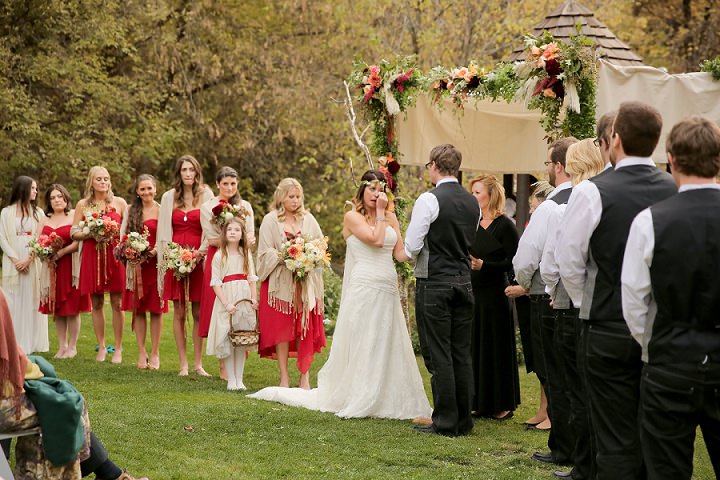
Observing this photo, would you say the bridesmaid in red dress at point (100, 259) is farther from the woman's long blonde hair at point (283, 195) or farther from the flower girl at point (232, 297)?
the woman's long blonde hair at point (283, 195)

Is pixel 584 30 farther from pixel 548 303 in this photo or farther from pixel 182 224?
pixel 548 303

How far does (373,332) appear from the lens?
8.65 metres

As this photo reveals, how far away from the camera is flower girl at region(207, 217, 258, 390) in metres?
9.80

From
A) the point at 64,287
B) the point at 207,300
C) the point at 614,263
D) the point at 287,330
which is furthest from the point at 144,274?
the point at 614,263

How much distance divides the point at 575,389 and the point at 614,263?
62.8 inches

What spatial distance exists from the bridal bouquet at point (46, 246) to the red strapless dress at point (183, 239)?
1658 mm

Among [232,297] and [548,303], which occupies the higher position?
[548,303]

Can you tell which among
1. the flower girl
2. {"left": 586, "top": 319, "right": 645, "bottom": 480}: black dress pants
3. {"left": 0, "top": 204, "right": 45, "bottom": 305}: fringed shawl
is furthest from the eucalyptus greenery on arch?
{"left": 0, "top": 204, "right": 45, "bottom": 305}: fringed shawl

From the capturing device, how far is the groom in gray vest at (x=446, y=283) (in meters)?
7.66

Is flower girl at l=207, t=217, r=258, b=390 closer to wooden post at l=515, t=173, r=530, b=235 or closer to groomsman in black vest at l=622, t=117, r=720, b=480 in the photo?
wooden post at l=515, t=173, r=530, b=235

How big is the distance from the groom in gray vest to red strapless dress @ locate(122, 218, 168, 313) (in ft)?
13.0

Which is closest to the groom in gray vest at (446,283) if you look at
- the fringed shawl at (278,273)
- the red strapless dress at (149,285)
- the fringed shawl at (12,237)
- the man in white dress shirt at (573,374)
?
the man in white dress shirt at (573,374)

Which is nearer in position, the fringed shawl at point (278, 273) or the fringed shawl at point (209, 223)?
the fringed shawl at point (278, 273)

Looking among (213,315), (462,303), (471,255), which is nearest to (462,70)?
(471,255)
